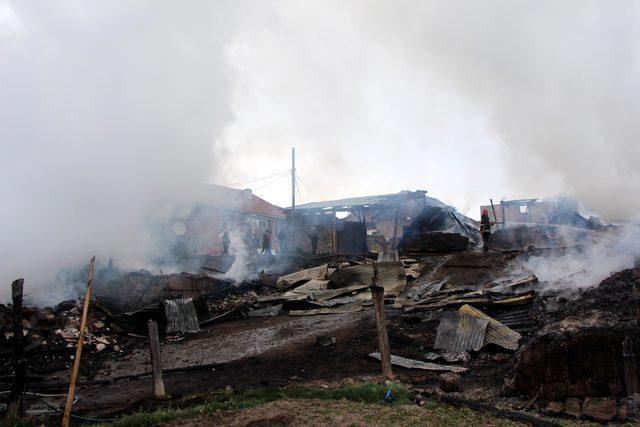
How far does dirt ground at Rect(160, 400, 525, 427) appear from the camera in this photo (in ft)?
15.2

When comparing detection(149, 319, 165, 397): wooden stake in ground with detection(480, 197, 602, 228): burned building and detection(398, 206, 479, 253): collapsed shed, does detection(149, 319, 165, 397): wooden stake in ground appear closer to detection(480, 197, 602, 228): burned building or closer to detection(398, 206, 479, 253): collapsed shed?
detection(398, 206, 479, 253): collapsed shed

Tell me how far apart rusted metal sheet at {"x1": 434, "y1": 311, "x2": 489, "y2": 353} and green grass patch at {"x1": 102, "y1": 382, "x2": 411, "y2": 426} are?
208 centimetres

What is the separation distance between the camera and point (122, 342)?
1002 cm

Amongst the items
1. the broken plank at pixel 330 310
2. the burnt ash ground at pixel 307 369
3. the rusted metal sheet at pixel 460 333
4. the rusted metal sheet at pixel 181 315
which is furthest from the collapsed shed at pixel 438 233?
the rusted metal sheet at pixel 181 315

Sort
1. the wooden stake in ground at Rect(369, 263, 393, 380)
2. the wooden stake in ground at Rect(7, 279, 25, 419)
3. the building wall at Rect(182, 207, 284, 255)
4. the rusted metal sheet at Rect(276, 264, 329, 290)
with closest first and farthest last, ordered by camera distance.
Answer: the wooden stake in ground at Rect(7, 279, 25, 419) → the wooden stake in ground at Rect(369, 263, 393, 380) → the rusted metal sheet at Rect(276, 264, 329, 290) → the building wall at Rect(182, 207, 284, 255)

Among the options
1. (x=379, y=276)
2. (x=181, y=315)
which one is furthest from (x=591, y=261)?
(x=181, y=315)

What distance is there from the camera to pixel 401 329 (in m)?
8.87

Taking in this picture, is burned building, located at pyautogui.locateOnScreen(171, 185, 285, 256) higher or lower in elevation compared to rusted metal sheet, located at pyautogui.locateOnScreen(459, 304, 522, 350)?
higher

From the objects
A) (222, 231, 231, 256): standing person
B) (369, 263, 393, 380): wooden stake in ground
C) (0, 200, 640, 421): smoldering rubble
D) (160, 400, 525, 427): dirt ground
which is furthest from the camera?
(222, 231, 231, 256): standing person

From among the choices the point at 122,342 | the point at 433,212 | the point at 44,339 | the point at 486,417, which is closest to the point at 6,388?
the point at 44,339

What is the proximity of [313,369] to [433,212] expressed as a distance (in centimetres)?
1208

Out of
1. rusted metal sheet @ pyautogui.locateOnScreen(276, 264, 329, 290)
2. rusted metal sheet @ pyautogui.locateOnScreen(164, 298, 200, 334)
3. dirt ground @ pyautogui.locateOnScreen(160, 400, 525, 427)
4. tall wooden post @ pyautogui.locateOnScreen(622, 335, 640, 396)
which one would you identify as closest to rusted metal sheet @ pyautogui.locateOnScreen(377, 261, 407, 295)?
rusted metal sheet @ pyautogui.locateOnScreen(276, 264, 329, 290)

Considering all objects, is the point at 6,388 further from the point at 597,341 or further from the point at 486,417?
the point at 597,341

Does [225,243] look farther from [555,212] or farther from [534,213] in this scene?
[534,213]
